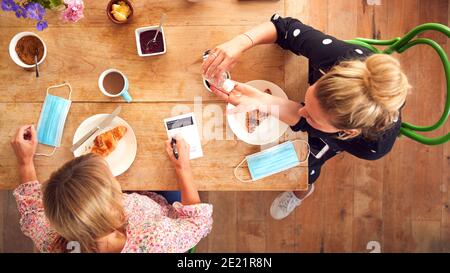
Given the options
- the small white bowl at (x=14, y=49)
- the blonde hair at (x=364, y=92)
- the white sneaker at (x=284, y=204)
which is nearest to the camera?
the blonde hair at (x=364, y=92)

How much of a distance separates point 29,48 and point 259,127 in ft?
2.47

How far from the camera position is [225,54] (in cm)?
112

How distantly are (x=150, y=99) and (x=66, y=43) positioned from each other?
0.32 meters

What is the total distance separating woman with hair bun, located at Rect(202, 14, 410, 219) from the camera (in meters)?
0.94

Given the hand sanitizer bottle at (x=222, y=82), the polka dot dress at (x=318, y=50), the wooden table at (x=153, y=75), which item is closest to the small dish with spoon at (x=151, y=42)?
the wooden table at (x=153, y=75)

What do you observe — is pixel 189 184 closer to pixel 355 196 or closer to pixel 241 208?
pixel 241 208

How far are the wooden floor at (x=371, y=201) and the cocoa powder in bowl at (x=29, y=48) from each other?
3.29 feet

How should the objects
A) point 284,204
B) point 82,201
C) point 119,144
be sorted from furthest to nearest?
point 284,204, point 119,144, point 82,201

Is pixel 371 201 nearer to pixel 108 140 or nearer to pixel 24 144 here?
pixel 108 140

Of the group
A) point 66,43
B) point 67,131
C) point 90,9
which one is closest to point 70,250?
point 67,131

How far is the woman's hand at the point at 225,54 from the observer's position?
43.9 inches

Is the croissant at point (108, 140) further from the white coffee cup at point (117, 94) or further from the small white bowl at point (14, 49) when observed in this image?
the small white bowl at point (14, 49)

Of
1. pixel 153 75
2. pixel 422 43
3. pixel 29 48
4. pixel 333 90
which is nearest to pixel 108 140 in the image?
pixel 153 75
